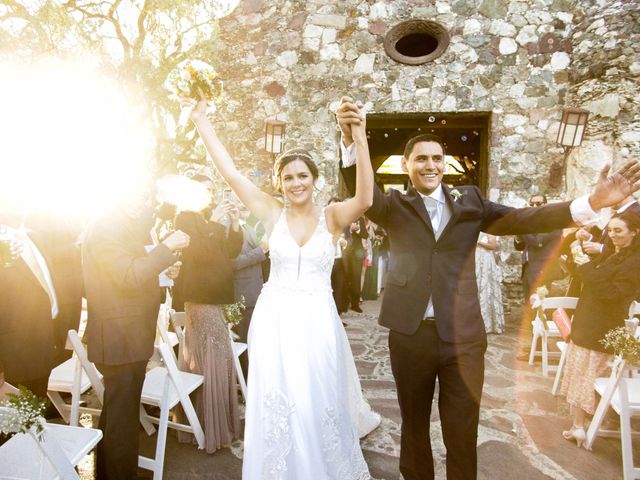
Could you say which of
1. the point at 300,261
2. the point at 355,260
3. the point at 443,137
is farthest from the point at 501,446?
the point at 443,137

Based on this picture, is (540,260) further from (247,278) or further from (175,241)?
(175,241)

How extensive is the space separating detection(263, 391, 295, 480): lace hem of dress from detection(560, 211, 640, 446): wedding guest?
2.96 metres

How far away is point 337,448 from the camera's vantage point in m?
2.54

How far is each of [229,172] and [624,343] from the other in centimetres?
337

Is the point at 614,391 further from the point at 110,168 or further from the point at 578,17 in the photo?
Result: the point at 578,17

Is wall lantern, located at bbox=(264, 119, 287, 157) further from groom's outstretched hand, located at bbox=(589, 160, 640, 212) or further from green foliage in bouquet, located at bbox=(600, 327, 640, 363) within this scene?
groom's outstretched hand, located at bbox=(589, 160, 640, 212)

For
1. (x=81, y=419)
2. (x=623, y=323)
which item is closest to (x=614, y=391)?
(x=623, y=323)

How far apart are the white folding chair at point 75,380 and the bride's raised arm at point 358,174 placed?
210 cm

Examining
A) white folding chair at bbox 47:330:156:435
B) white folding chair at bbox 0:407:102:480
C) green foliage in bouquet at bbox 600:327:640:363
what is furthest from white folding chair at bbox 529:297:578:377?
white folding chair at bbox 0:407:102:480

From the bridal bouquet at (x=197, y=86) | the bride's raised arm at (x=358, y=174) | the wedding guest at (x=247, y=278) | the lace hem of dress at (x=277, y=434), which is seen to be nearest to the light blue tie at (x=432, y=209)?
the bride's raised arm at (x=358, y=174)

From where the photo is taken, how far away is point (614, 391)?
344cm

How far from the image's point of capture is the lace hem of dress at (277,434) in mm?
2432

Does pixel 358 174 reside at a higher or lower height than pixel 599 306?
higher

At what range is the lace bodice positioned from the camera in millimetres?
2768
